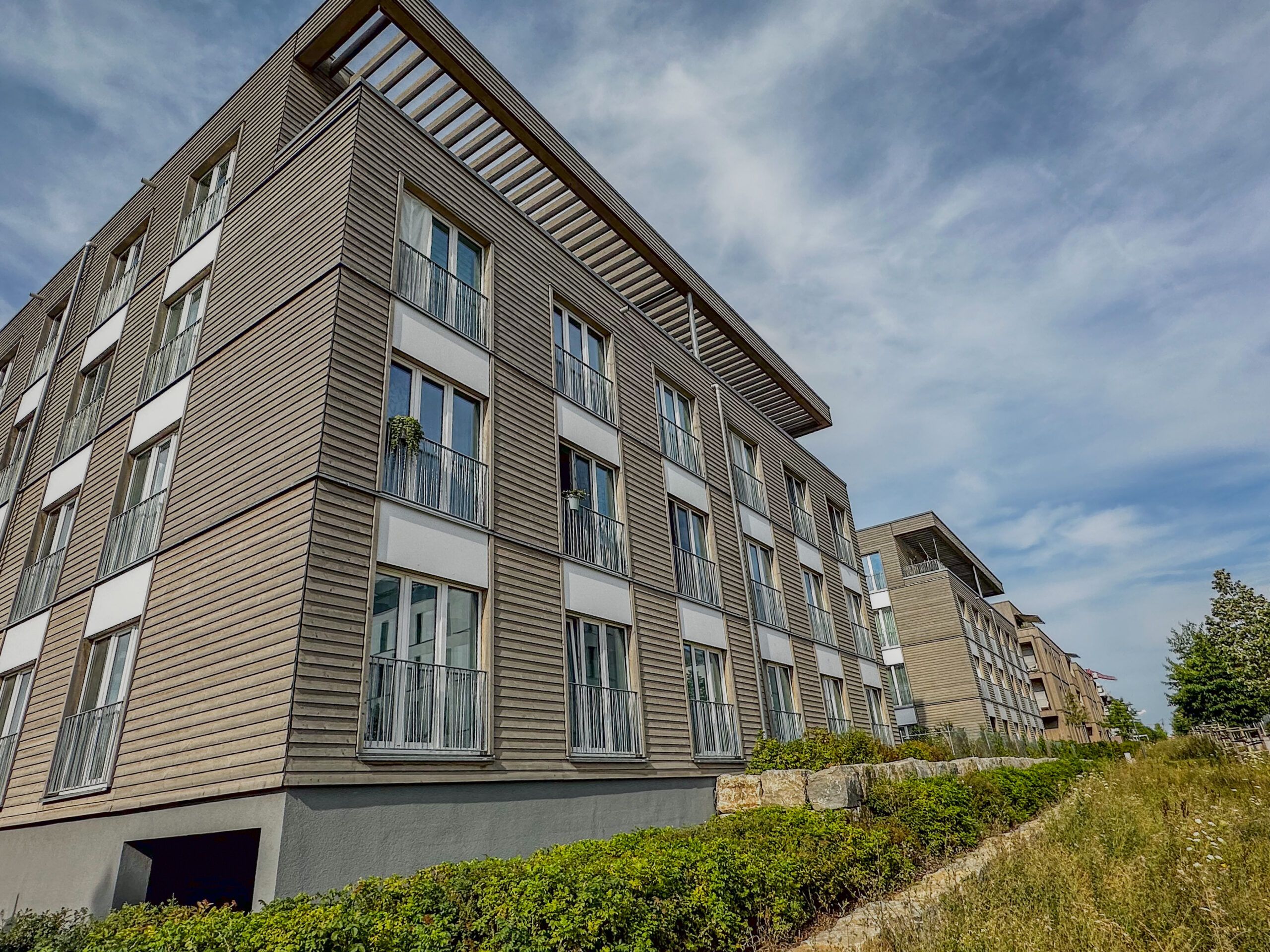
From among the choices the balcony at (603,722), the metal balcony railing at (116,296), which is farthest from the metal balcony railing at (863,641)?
the metal balcony railing at (116,296)

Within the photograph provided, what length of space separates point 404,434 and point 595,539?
4196mm

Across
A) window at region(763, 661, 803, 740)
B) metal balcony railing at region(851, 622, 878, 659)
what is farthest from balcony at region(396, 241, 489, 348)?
metal balcony railing at region(851, 622, 878, 659)

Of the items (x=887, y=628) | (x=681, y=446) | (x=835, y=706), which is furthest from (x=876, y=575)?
(x=681, y=446)

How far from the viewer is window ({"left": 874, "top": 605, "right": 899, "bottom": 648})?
36.0m

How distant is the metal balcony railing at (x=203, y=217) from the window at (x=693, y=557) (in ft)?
34.0

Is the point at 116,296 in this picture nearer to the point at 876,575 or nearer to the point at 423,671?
the point at 423,671

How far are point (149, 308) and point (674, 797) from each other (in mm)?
13207

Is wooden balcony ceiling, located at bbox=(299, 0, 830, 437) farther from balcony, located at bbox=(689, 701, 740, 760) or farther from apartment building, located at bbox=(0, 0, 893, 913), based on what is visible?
balcony, located at bbox=(689, 701, 740, 760)

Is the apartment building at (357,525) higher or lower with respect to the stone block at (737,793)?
higher

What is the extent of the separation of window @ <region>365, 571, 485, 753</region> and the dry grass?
17.5 ft

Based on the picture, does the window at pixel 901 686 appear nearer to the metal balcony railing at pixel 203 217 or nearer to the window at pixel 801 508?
the window at pixel 801 508

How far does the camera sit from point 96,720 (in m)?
9.83

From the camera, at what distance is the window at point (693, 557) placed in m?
14.9

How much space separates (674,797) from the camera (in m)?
12.0
